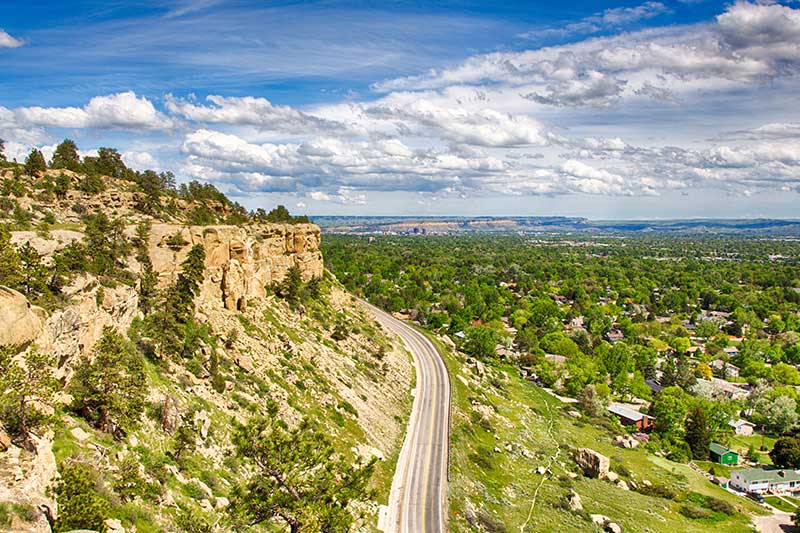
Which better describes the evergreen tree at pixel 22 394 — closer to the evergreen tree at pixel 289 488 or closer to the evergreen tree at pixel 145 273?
the evergreen tree at pixel 289 488

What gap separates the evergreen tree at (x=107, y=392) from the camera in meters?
24.2

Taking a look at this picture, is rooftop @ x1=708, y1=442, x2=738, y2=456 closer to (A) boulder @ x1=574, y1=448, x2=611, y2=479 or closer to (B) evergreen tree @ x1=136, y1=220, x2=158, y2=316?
(A) boulder @ x1=574, y1=448, x2=611, y2=479

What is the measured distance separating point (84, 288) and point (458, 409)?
4233 centimetres

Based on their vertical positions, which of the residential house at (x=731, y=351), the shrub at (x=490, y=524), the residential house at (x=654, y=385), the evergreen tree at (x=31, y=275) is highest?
the evergreen tree at (x=31, y=275)

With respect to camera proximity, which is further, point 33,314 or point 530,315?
point 530,315

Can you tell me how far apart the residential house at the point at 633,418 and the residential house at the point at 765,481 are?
50.6ft

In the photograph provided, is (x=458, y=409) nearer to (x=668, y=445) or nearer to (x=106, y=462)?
(x=668, y=445)

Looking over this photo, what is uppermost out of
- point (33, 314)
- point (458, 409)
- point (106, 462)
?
point (33, 314)

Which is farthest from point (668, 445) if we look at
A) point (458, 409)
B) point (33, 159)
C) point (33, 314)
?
point (33, 159)

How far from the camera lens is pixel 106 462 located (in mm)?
22297

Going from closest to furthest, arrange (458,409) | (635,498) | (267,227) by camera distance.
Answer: (635,498) → (458,409) → (267,227)

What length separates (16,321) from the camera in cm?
2202

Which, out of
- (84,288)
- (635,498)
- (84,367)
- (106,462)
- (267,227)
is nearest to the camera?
(106,462)

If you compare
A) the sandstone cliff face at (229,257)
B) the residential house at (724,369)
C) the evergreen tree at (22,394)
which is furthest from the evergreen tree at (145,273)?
the residential house at (724,369)
